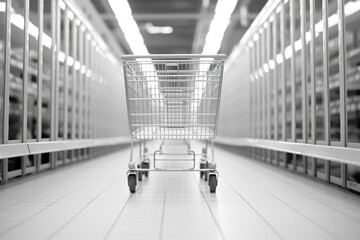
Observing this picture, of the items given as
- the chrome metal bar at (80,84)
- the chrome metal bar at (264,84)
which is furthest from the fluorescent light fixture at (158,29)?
the chrome metal bar at (264,84)

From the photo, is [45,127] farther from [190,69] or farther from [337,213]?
[337,213]

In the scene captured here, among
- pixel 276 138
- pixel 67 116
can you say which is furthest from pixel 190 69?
pixel 67 116

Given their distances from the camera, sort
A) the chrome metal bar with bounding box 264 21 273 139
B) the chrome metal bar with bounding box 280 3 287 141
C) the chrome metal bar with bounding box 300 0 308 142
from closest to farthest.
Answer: the chrome metal bar with bounding box 300 0 308 142 < the chrome metal bar with bounding box 280 3 287 141 < the chrome metal bar with bounding box 264 21 273 139

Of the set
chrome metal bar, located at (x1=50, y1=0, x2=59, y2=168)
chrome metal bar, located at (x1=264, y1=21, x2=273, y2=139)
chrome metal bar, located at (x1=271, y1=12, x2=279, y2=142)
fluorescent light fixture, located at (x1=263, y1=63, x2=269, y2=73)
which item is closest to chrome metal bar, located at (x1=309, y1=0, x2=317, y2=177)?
chrome metal bar, located at (x1=271, y1=12, x2=279, y2=142)

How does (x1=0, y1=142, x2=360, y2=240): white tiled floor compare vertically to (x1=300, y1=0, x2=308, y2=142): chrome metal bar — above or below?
below

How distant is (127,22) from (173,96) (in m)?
4.79

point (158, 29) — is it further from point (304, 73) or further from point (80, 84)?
point (304, 73)

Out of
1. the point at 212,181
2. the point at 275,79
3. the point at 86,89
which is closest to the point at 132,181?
the point at 212,181

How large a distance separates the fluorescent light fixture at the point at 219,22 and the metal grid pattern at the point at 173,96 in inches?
138

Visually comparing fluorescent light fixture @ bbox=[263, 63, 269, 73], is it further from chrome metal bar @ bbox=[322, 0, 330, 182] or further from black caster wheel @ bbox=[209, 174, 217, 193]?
black caster wheel @ bbox=[209, 174, 217, 193]

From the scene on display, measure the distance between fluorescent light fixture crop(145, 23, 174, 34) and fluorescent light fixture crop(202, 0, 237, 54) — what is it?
5.34 m

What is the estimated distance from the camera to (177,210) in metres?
2.77

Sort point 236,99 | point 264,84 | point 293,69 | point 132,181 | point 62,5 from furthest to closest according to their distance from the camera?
point 236,99 → point 264,84 → point 62,5 → point 293,69 → point 132,181

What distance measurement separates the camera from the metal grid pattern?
3.56 m
